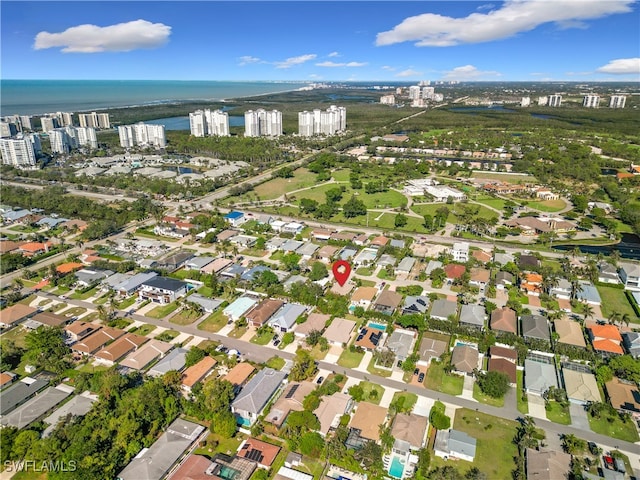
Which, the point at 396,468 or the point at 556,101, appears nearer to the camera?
the point at 396,468

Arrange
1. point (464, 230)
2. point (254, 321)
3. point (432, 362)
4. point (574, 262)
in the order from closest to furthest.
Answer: point (432, 362) → point (254, 321) → point (574, 262) → point (464, 230)

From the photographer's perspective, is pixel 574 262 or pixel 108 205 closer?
pixel 574 262

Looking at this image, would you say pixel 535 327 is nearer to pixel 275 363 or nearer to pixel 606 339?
pixel 606 339

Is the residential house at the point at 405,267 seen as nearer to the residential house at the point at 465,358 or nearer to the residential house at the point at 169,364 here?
the residential house at the point at 465,358

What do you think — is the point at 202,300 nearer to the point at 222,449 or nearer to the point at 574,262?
the point at 222,449

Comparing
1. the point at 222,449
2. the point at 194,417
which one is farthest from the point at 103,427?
the point at 222,449

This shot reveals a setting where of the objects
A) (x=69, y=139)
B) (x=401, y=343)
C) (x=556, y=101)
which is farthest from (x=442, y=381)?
(x=556, y=101)
